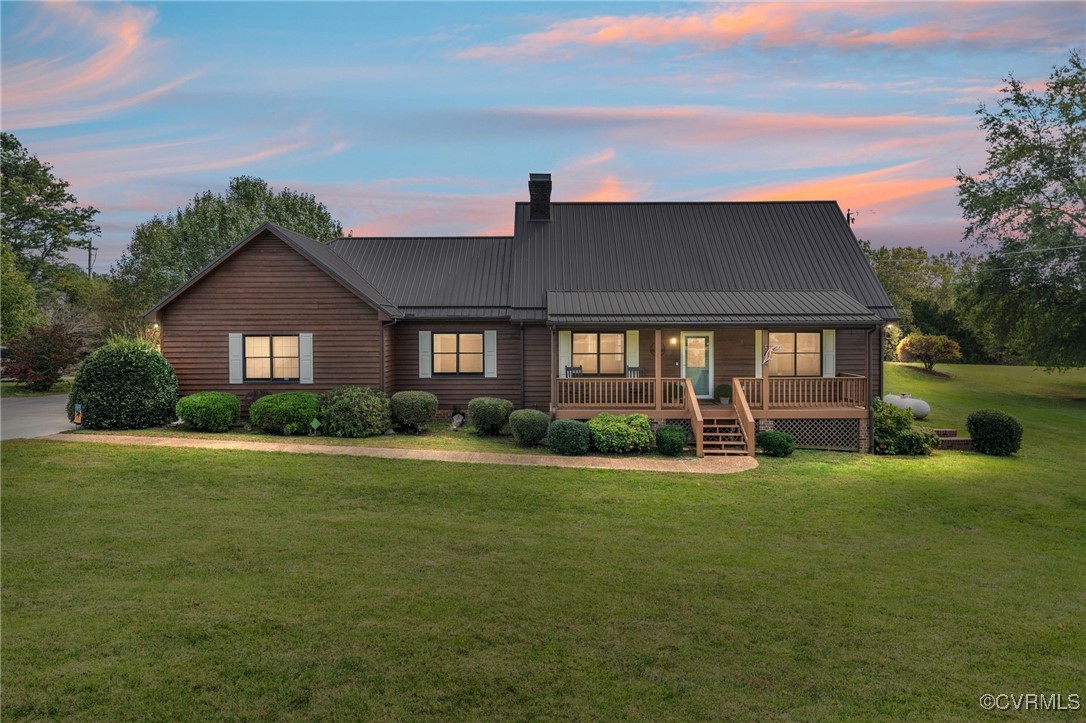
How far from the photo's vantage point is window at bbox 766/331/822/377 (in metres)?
19.6

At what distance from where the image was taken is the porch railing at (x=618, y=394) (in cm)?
1755

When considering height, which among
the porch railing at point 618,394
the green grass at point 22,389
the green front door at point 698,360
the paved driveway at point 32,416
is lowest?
the paved driveway at point 32,416

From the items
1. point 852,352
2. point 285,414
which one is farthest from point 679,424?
point 285,414

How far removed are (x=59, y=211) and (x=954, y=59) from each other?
157ft

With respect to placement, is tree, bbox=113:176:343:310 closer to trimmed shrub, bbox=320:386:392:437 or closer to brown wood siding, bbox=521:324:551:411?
trimmed shrub, bbox=320:386:392:437

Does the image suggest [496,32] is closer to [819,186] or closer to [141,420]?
[141,420]

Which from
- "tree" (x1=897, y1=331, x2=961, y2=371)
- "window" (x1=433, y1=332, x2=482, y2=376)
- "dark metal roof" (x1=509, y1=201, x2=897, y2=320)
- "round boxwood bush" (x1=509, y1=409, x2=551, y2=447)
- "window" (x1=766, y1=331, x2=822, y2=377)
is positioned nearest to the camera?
"round boxwood bush" (x1=509, y1=409, x2=551, y2=447)

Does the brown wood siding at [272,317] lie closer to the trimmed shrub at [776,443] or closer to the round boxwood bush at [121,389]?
the round boxwood bush at [121,389]

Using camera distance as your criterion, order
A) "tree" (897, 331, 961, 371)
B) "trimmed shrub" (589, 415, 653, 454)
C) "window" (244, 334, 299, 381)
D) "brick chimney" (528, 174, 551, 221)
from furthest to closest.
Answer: "tree" (897, 331, 961, 371)
"brick chimney" (528, 174, 551, 221)
"window" (244, 334, 299, 381)
"trimmed shrub" (589, 415, 653, 454)

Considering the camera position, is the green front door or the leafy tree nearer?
the green front door

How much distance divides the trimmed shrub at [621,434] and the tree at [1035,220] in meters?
22.2

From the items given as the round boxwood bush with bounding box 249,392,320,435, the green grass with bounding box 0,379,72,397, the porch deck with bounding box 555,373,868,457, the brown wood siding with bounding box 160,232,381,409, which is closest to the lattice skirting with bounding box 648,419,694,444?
the porch deck with bounding box 555,373,868,457

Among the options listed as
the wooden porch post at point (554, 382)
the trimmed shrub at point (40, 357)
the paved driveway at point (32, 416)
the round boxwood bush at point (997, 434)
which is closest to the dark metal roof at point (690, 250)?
the wooden porch post at point (554, 382)

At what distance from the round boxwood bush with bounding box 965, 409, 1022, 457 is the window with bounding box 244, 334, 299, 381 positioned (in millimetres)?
19881
